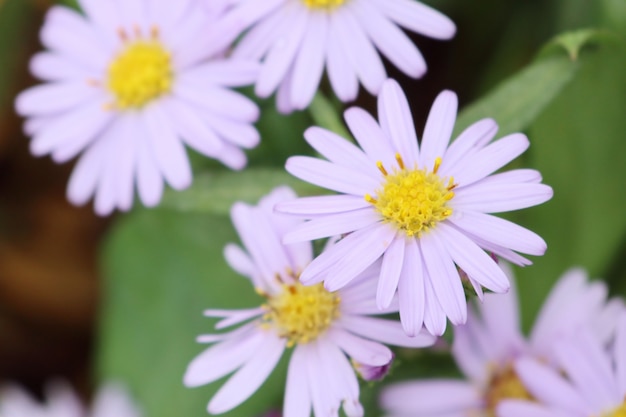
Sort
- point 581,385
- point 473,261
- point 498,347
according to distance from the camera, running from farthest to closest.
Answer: point 498,347
point 581,385
point 473,261

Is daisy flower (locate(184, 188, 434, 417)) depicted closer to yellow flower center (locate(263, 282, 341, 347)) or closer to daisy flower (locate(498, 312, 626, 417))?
yellow flower center (locate(263, 282, 341, 347))

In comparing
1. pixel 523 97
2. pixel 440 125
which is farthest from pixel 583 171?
pixel 440 125

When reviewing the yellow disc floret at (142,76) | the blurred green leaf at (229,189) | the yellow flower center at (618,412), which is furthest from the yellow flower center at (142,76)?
the yellow flower center at (618,412)

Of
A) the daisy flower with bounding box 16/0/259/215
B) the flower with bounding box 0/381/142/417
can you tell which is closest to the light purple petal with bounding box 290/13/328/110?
the daisy flower with bounding box 16/0/259/215

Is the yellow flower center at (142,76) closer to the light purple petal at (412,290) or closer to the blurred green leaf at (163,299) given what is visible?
the blurred green leaf at (163,299)

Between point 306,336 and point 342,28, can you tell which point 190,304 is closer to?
point 306,336

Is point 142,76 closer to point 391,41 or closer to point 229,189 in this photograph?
point 229,189

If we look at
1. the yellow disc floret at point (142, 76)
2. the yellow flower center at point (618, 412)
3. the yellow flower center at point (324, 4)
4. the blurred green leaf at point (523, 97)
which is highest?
the yellow disc floret at point (142, 76)
